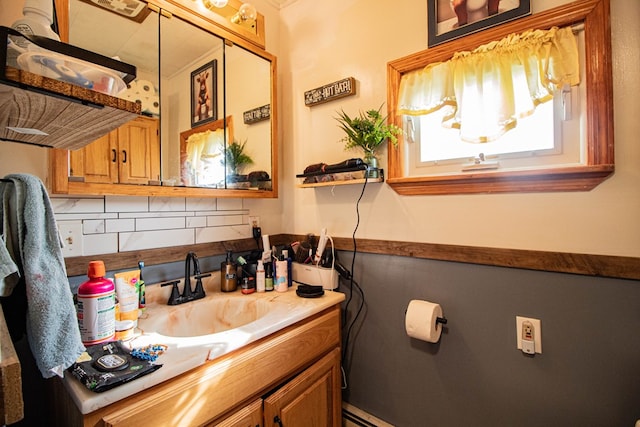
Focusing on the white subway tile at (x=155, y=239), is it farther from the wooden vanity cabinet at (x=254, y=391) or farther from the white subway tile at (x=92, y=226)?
the wooden vanity cabinet at (x=254, y=391)

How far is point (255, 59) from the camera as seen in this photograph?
64.2 inches

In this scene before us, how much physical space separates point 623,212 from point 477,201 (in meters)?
0.41

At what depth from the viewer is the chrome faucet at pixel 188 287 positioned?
1.26 m

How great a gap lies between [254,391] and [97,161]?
3.15 feet

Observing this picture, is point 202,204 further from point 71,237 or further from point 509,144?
point 509,144

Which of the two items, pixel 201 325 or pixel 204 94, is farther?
pixel 204 94

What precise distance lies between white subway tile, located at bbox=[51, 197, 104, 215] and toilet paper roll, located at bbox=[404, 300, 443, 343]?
1281 mm

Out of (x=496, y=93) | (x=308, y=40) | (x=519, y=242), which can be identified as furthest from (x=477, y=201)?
(x=308, y=40)

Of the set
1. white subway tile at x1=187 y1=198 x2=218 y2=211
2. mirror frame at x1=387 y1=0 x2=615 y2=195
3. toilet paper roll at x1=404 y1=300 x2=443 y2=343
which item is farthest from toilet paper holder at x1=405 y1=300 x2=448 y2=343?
white subway tile at x1=187 y1=198 x2=218 y2=211

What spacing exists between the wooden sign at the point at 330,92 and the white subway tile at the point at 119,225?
106cm

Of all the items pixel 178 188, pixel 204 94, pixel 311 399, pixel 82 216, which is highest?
pixel 204 94

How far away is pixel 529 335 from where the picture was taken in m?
1.08

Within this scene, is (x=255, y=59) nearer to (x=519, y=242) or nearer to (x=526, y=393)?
(x=519, y=242)

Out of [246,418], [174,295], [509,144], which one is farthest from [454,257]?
[174,295]
